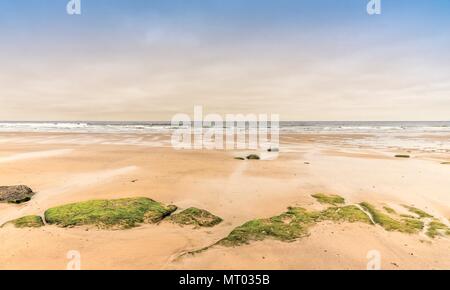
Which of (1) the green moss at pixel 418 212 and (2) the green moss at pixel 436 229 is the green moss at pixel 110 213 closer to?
(2) the green moss at pixel 436 229

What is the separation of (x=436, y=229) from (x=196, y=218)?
5.88 meters

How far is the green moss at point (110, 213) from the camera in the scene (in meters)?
7.32

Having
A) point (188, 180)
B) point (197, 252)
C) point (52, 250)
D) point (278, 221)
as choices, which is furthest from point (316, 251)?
point (188, 180)

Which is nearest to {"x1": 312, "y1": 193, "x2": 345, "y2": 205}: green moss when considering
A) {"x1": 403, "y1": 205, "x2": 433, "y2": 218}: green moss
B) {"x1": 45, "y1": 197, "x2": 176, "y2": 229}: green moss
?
{"x1": 403, "y1": 205, "x2": 433, "y2": 218}: green moss

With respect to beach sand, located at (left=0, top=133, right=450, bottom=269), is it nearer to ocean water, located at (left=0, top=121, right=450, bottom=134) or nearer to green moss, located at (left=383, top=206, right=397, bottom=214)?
green moss, located at (left=383, top=206, right=397, bottom=214)

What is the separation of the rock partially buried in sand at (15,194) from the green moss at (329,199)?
940 centimetres

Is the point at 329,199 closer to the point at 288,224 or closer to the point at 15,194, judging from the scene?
the point at 288,224

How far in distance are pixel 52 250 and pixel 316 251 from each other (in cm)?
526

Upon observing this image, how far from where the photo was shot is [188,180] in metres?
12.7

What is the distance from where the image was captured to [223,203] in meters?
9.33

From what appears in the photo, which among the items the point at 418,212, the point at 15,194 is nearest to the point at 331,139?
the point at 418,212

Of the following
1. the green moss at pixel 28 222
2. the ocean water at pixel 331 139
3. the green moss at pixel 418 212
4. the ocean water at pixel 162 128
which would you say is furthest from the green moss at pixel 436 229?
the ocean water at pixel 162 128
